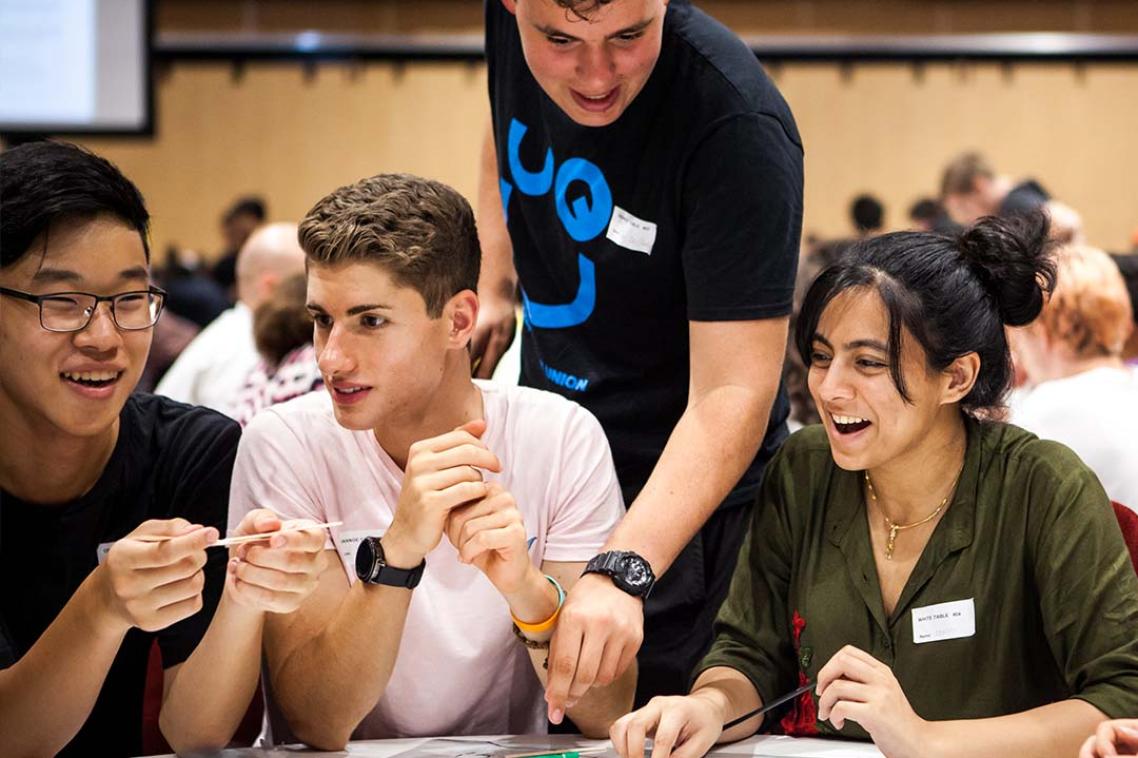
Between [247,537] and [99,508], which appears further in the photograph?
[99,508]

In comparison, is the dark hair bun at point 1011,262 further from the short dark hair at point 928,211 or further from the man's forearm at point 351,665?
the short dark hair at point 928,211

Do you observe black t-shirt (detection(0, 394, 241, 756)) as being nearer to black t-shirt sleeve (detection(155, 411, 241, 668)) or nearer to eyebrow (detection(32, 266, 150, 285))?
black t-shirt sleeve (detection(155, 411, 241, 668))

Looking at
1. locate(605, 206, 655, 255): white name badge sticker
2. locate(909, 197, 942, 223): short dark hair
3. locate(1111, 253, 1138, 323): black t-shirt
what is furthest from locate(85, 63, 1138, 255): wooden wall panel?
locate(605, 206, 655, 255): white name badge sticker

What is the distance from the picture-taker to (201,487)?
2.10 m

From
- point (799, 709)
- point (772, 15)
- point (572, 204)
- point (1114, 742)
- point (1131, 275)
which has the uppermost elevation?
Answer: point (772, 15)

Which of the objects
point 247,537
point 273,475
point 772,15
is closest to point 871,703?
point 247,537

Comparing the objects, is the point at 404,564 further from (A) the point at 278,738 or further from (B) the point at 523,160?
(B) the point at 523,160

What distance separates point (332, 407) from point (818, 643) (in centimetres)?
82

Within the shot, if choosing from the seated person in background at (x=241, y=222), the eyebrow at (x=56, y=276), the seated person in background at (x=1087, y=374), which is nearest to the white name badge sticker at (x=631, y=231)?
the eyebrow at (x=56, y=276)

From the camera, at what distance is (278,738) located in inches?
79.1

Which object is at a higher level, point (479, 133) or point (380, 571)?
point (479, 133)

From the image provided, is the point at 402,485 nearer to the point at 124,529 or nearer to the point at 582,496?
the point at 582,496

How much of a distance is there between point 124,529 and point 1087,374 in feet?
7.65

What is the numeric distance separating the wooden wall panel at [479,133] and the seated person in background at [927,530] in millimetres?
8401
